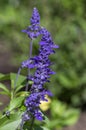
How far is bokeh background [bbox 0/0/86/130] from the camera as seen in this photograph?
5.15 metres

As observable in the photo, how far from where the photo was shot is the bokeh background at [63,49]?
515 centimetres

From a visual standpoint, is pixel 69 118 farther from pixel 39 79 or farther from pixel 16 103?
pixel 39 79

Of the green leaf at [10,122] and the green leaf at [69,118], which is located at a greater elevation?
the green leaf at [69,118]

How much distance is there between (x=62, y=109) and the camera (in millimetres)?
4613

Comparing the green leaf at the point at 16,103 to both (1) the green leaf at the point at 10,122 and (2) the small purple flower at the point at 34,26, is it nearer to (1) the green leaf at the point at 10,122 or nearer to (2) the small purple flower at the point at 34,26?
(1) the green leaf at the point at 10,122

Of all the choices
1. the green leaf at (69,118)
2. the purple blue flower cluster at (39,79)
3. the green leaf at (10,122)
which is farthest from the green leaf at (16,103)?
the green leaf at (69,118)

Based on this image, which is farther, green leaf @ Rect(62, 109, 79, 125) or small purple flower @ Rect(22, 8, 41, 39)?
green leaf @ Rect(62, 109, 79, 125)

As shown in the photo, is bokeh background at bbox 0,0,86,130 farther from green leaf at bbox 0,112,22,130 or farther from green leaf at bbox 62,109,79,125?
green leaf at bbox 0,112,22,130

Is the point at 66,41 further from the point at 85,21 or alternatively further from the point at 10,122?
the point at 10,122

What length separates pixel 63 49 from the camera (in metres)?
5.23

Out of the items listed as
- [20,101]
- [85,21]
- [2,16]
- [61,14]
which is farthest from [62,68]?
[20,101]

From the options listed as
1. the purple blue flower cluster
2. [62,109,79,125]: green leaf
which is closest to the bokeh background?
[62,109,79,125]: green leaf

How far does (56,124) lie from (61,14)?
2.24 meters

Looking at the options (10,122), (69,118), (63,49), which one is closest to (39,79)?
(10,122)
